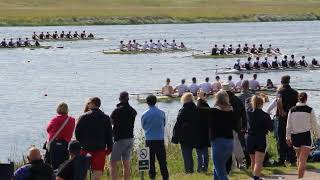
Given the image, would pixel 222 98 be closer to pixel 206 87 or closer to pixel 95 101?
pixel 95 101

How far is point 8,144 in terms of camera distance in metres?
33.3

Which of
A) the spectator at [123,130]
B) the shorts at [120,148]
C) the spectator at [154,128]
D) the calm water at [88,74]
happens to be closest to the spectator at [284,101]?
the spectator at [154,128]

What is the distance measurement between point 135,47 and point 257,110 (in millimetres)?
66867

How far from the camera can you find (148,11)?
536ft

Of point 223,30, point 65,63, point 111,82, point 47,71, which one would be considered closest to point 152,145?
point 111,82

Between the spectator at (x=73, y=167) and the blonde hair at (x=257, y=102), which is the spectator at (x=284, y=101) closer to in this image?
the blonde hair at (x=257, y=102)

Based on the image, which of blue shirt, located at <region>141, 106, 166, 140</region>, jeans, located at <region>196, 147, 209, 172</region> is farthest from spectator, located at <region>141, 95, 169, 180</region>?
jeans, located at <region>196, 147, 209, 172</region>

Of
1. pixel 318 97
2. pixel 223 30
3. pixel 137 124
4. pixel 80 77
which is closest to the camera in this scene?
pixel 137 124

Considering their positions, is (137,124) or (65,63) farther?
(65,63)

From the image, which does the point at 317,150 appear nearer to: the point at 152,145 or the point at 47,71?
the point at 152,145

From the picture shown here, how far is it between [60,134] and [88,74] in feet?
165

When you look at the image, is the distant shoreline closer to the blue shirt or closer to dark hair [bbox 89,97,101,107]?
the blue shirt

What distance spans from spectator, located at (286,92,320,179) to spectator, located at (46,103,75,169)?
4511 mm

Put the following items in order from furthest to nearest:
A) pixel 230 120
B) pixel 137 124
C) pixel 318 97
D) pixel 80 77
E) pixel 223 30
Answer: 1. pixel 223 30
2. pixel 80 77
3. pixel 318 97
4. pixel 137 124
5. pixel 230 120
